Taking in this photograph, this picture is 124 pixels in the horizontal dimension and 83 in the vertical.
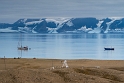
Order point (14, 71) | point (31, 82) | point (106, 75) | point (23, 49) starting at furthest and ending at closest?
1. point (23, 49)
2. point (106, 75)
3. point (14, 71)
4. point (31, 82)

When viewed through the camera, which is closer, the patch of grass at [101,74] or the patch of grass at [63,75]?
the patch of grass at [63,75]

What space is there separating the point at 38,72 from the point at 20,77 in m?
1.34

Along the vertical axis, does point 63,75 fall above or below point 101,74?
above

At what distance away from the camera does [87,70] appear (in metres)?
20.1

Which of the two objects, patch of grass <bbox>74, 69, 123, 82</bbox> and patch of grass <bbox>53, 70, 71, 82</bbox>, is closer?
patch of grass <bbox>53, 70, 71, 82</bbox>

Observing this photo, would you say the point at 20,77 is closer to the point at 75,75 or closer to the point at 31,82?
the point at 31,82

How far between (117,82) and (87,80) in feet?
4.87

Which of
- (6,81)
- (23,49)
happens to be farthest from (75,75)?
(23,49)

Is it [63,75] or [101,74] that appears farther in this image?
[101,74]

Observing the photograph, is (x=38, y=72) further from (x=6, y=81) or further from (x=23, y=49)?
(x=23, y=49)

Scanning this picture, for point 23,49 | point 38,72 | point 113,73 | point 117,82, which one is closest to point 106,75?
point 113,73

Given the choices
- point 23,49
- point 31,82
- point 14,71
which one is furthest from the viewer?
point 23,49

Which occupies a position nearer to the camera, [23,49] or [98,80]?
[98,80]

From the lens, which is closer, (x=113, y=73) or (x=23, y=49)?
(x=113, y=73)
